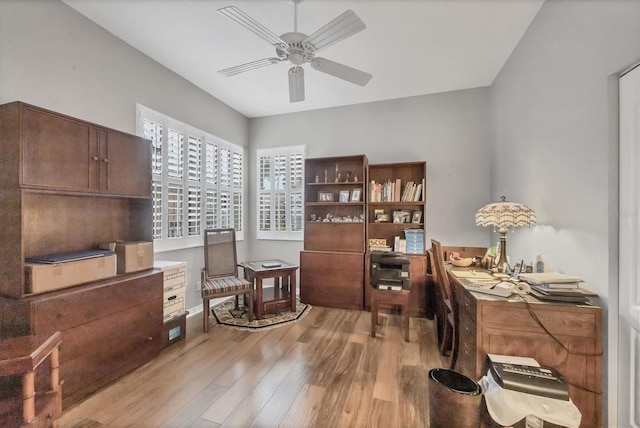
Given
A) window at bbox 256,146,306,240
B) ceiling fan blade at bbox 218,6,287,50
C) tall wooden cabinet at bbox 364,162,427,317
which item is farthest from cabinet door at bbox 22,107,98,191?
tall wooden cabinet at bbox 364,162,427,317

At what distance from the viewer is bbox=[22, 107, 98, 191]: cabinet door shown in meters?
1.57

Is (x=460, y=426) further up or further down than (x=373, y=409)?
further up

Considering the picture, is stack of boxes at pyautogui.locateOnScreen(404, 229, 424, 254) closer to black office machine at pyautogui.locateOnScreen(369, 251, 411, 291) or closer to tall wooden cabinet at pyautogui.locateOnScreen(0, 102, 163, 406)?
black office machine at pyautogui.locateOnScreen(369, 251, 411, 291)

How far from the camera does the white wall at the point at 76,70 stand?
179 cm

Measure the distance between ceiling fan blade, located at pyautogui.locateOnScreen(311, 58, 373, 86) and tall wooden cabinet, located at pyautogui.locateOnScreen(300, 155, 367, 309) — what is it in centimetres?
150

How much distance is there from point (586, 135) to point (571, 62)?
1.74ft

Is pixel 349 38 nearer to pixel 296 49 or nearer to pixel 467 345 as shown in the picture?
pixel 296 49

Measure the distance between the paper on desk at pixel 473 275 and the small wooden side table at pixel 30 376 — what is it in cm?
260

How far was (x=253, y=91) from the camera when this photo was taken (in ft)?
11.4

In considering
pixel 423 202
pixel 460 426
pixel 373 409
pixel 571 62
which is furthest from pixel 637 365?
pixel 423 202

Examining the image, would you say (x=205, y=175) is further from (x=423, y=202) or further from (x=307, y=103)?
(x=423, y=202)

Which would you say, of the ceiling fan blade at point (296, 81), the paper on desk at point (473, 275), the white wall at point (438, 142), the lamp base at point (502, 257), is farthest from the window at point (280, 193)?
the lamp base at point (502, 257)

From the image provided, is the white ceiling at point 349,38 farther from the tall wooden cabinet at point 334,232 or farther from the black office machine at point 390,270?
the black office machine at point 390,270

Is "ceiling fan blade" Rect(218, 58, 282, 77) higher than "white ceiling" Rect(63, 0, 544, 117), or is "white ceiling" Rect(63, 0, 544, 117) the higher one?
"white ceiling" Rect(63, 0, 544, 117)
